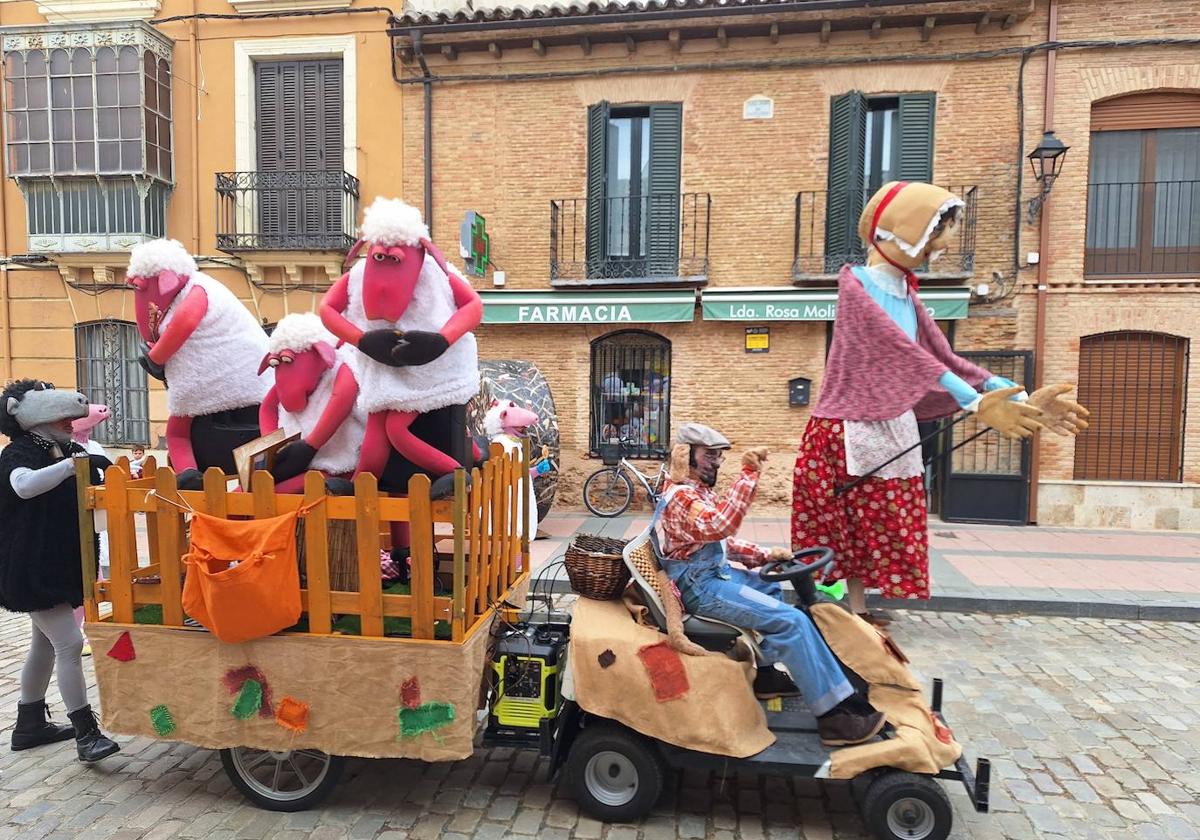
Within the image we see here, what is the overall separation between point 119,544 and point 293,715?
3.31 ft

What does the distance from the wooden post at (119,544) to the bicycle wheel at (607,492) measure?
293 inches

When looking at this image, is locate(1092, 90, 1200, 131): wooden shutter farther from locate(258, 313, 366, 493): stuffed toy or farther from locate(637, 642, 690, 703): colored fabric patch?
locate(258, 313, 366, 493): stuffed toy

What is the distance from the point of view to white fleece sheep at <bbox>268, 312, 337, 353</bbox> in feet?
10.4

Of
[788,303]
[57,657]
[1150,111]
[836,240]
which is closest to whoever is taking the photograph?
[57,657]

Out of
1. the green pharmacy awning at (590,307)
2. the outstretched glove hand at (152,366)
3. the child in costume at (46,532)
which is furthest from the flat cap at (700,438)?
the green pharmacy awning at (590,307)

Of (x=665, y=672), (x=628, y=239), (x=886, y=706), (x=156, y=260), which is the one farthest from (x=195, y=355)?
(x=628, y=239)

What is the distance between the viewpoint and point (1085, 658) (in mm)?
4871

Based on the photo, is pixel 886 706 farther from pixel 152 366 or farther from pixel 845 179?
pixel 845 179

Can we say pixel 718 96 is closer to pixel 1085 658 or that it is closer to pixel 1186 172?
pixel 1186 172

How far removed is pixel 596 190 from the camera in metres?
10.3

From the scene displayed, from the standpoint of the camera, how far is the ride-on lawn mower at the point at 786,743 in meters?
2.65

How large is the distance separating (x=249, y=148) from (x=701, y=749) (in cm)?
1123

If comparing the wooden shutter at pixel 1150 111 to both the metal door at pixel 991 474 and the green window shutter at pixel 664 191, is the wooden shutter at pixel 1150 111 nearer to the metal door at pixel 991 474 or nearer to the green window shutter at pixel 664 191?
the metal door at pixel 991 474

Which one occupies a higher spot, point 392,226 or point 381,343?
point 392,226
